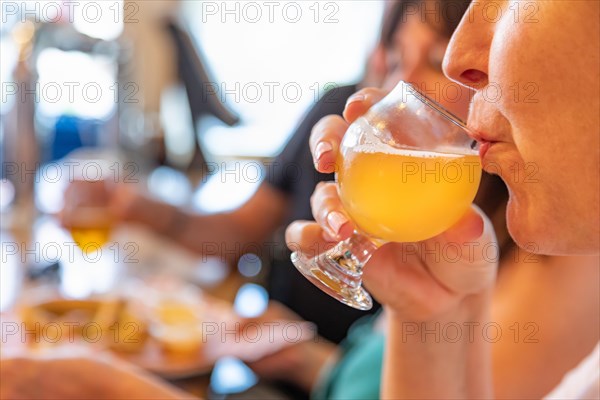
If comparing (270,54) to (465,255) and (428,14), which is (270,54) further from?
(465,255)

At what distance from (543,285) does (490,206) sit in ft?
1.10

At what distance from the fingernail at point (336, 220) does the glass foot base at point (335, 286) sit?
76mm

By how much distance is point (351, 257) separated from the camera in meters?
0.93

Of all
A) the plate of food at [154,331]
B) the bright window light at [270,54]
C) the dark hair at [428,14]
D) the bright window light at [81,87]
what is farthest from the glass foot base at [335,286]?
the bright window light at [270,54]

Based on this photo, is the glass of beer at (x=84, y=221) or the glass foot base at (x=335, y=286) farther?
the glass of beer at (x=84, y=221)

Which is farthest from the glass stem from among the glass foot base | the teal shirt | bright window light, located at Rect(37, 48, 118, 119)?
bright window light, located at Rect(37, 48, 118, 119)

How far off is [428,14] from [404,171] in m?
1.09

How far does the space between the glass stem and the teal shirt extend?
0.57 metres

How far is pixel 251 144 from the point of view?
646 cm

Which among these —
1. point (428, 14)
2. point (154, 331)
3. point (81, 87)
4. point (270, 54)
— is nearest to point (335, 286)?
point (154, 331)

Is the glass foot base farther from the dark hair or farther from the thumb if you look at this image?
the dark hair

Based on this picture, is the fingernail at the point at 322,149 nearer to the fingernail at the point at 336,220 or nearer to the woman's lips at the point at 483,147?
the fingernail at the point at 336,220

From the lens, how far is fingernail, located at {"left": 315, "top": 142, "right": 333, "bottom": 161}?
87cm

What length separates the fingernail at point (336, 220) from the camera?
848mm
